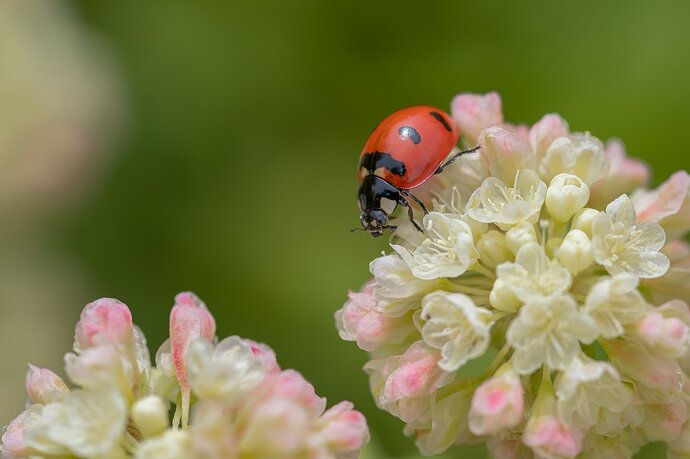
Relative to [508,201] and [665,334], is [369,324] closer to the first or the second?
[508,201]

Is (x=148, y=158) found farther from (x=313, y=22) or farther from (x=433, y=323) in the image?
(x=433, y=323)

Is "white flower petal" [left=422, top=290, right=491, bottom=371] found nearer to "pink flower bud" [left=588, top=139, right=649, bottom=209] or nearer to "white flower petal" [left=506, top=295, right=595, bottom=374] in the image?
"white flower petal" [left=506, top=295, right=595, bottom=374]

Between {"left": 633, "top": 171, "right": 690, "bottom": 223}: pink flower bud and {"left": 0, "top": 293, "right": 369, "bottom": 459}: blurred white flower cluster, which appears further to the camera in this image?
{"left": 633, "top": 171, "right": 690, "bottom": 223}: pink flower bud

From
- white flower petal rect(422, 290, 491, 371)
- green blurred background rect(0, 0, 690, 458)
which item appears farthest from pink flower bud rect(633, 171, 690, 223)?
green blurred background rect(0, 0, 690, 458)

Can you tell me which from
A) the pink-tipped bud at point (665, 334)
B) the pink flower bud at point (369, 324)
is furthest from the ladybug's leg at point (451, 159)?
the pink-tipped bud at point (665, 334)

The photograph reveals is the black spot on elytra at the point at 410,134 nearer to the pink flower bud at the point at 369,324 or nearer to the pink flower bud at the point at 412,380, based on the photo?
the pink flower bud at the point at 369,324

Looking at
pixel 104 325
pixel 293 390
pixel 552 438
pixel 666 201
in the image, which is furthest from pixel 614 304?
pixel 104 325

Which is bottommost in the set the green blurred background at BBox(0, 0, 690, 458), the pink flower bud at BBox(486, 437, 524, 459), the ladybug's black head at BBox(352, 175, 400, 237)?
the pink flower bud at BBox(486, 437, 524, 459)

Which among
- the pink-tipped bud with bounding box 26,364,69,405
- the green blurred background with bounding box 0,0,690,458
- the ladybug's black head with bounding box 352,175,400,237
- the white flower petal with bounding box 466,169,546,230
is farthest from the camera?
the green blurred background with bounding box 0,0,690,458
